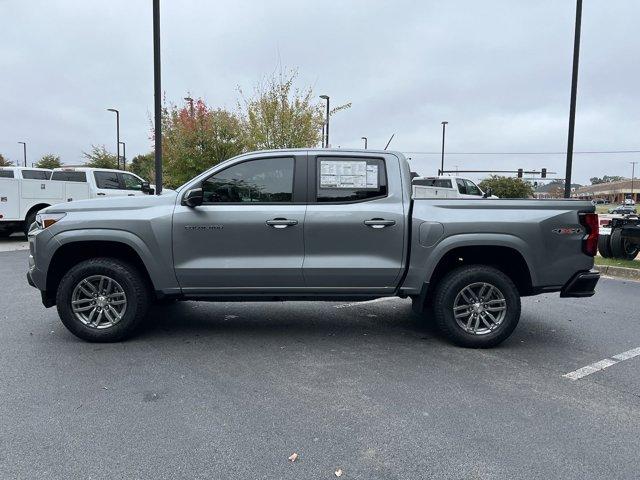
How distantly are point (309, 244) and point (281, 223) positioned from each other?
0.35 meters

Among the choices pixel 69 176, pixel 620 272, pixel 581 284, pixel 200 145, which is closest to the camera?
pixel 581 284

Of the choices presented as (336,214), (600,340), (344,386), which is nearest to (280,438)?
(344,386)

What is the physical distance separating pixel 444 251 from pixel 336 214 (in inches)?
43.4

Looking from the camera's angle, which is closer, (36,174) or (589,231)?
(589,231)

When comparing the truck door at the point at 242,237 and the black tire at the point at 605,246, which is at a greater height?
the truck door at the point at 242,237

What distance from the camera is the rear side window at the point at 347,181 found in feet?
16.2

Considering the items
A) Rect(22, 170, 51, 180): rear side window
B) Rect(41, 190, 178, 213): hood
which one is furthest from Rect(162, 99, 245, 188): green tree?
Rect(41, 190, 178, 213): hood

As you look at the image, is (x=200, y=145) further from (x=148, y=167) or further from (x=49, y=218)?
(x=49, y=218)

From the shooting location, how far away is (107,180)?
15.5 metres

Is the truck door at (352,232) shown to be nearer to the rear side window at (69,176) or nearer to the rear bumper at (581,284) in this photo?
the rear bumper at (581,284)

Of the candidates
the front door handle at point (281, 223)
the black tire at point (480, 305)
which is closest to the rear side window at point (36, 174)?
the front door handle at point (281, 223)

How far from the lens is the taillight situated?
4.84 metres

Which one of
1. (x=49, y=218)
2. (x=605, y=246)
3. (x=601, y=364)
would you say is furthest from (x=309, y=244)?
(x=605, y=246)

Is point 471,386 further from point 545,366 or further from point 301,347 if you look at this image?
point 301,347
